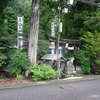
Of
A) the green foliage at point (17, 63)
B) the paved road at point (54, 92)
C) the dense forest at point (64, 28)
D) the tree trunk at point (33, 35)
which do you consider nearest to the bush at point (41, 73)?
the green foliage at point (17, 63)

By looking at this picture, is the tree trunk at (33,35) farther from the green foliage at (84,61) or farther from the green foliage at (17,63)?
the green foliage at (84,61)

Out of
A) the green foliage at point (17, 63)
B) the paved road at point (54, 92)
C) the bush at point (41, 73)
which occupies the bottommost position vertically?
the paved road at point (54, 92)

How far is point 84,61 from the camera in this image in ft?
45.1

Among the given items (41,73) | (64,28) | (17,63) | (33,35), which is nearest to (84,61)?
(41,73)

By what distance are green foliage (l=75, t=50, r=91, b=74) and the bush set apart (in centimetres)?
271

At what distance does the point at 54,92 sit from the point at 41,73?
7.87 ft

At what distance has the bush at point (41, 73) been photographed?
11143mm

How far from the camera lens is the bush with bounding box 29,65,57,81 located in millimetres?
11143

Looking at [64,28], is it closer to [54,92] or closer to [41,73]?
[41,73]

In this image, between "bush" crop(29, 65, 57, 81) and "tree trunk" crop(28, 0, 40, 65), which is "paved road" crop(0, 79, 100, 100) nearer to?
"bush" crop(29, 65, 57, 81)

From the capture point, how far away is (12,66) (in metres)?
11.3

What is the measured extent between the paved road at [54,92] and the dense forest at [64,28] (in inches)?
102

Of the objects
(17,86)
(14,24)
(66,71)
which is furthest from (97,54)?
(14,24)

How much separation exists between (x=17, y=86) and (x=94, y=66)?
19.1 ft
